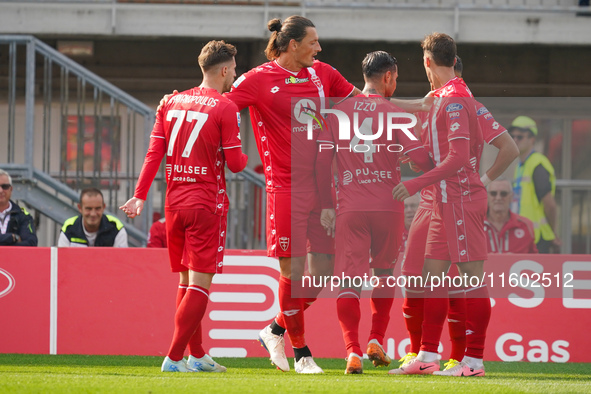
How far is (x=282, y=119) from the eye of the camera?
5586 mm

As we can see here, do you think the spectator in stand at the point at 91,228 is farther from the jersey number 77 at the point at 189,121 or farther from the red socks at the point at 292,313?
the red socks at the point at 292,313

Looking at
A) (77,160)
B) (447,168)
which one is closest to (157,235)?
(77,160)

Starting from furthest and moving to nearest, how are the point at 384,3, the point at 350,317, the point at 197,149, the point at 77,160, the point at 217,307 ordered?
the point at 384,3 < the point at 77,160 < the point at 217,307 < the point at 350,317 < the point at 197,149

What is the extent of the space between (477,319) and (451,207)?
0.70 m

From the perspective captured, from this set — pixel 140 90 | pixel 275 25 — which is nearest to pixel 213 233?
pixel 275 25

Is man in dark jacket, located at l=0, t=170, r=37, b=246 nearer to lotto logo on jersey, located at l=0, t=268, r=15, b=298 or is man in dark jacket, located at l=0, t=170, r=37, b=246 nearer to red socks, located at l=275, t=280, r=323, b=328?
lotto logo on jersey, located at l=0, t=268, r=15, b=298

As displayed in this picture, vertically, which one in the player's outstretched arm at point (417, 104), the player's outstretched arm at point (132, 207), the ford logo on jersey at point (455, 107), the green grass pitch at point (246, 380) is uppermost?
the player's outstretched arm at point (417, 104)

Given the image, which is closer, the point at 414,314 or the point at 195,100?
the point at 195,100

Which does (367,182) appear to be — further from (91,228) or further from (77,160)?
(77,160)

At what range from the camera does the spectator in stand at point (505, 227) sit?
882cm

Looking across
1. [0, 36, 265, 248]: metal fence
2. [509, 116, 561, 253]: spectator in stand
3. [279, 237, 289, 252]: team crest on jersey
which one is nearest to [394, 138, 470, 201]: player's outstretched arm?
[279, 237, 289, 252]: team crest on jersey

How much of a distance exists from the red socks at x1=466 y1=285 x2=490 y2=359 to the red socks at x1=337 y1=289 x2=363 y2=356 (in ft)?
2.20

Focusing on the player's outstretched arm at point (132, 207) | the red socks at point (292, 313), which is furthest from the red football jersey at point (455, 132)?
the player's outstretched arm at point (132, 207)

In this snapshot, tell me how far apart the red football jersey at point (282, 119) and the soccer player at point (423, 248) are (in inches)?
28.5
